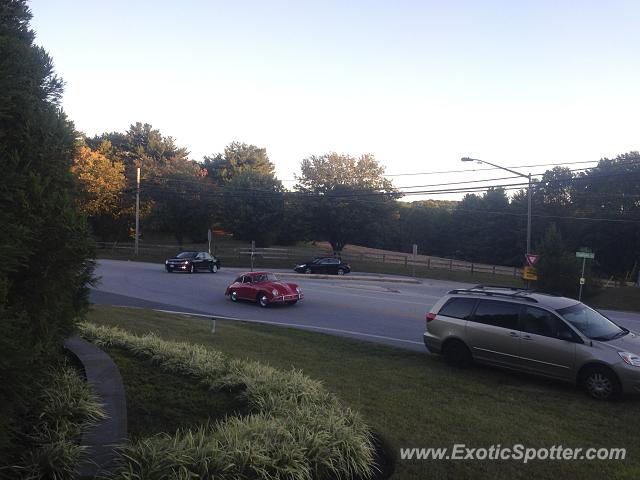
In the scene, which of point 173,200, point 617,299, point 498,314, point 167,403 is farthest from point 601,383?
point 173,200

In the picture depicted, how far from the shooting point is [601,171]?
55875 millimetres

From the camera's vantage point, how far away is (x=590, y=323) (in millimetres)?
9312

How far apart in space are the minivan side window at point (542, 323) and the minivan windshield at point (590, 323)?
0.58 ft

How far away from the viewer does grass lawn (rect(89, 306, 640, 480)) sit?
5.11 meters

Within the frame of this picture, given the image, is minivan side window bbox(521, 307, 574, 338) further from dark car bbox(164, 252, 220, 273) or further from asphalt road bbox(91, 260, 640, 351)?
dark car bbox(164, 252, 220, 273)

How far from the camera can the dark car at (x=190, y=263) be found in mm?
35281

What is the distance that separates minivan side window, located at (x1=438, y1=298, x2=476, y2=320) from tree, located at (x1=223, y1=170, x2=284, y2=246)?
45.5 meters

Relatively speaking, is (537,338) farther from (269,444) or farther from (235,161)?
(235,161)

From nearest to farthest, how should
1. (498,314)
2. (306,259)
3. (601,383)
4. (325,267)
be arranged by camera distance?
1. (601,383)
2. (498,314)
3. (325,267)
4. (306,259)

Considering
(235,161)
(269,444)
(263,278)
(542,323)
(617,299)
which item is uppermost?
(235,161)

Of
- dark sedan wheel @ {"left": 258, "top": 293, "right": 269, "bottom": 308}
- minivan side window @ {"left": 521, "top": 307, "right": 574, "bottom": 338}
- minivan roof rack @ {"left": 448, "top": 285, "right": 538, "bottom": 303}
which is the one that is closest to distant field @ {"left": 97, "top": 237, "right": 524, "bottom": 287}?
dark sedan wheel @ {"left": 258, "top": 293, "right": 269, "bottom": 308}

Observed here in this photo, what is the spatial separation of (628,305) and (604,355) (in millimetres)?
25576

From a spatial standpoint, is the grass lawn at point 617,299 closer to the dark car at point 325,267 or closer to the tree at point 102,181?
the dark car at point 325,267

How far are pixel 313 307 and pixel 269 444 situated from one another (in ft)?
53.9
